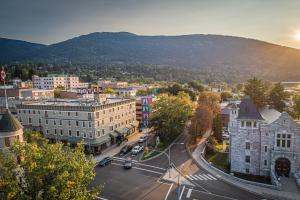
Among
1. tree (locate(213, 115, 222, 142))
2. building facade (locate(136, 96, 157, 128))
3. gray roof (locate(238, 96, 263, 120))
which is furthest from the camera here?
building facade (locate(136, 96, 157, 128))

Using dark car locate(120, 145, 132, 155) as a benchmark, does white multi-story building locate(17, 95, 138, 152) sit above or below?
above

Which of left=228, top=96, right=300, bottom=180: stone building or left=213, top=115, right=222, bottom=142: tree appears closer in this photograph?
left=228, top=96, right=300, bottom=180: stone building

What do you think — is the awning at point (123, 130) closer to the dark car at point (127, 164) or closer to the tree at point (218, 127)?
the dark car at point (127, 164)

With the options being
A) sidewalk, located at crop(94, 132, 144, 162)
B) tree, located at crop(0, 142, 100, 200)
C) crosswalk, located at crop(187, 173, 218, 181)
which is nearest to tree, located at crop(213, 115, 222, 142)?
crosswalk, located at crop(187, 173, 218, 181)

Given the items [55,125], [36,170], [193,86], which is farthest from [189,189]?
[193,86]

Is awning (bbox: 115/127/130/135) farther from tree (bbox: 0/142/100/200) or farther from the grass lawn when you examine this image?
tree (bbox: 0/142/100/200)

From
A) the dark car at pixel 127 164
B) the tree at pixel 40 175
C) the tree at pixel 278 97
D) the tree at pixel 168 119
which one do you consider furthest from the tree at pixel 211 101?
the tree at pixel 40 175

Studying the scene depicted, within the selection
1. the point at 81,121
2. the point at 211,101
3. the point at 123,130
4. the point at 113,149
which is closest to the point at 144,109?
the point at 123,130

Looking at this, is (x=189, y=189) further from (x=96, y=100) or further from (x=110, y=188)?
(x=96, y=100)
